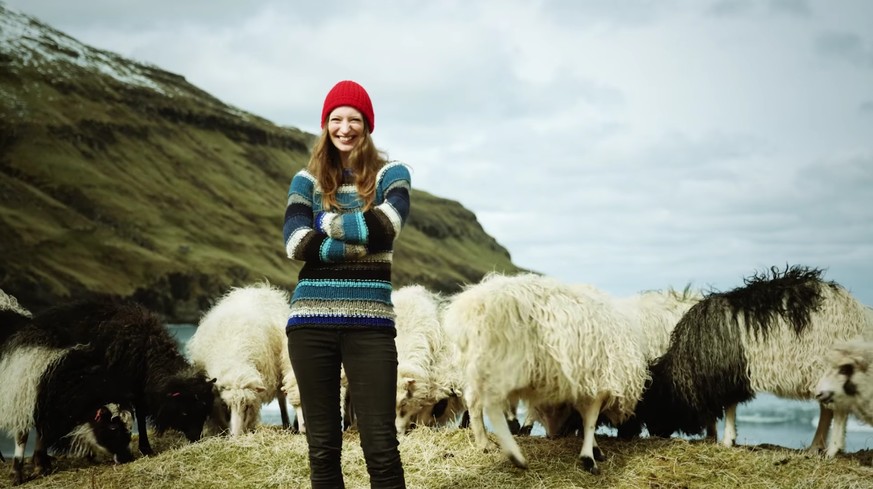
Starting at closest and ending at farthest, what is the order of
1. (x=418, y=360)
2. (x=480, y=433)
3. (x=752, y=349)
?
A: 1. (x=480, y=433)
2. (x=752, y=349)
3. (x=418, y=360)

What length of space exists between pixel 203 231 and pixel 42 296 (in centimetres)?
4310

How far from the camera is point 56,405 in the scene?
8336mm

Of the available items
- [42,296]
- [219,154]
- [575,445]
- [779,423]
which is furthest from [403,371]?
[219,154]

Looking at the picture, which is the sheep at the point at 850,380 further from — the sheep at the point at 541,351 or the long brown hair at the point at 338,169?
the long brown hair at the point at 338,169

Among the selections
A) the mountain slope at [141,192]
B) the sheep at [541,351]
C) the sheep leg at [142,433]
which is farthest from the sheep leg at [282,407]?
the mountain slope at [141,192]

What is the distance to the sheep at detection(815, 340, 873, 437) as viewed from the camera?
6621 millimetres

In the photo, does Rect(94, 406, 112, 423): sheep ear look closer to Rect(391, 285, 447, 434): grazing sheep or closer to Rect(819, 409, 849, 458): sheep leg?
Rect(391, 285, 447, 434): grazing sheep

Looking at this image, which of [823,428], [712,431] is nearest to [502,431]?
[712,431]

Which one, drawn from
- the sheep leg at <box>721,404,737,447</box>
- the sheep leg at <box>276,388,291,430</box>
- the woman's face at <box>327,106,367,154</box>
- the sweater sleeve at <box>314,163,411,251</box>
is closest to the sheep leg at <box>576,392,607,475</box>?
the sheep leg at <box>721,404,737,447</box>

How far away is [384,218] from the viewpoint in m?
4.42

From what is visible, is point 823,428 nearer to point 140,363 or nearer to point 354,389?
point 354,389

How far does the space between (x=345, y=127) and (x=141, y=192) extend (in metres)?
116

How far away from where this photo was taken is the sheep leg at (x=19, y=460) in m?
8.04

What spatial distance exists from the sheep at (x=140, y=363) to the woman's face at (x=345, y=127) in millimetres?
5589
